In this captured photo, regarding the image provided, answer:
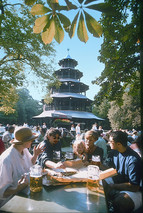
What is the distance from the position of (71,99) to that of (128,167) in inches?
1123

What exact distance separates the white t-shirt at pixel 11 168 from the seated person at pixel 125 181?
133 centimetres

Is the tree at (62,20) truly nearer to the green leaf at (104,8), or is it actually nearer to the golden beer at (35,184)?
the green leaf at (104,8)

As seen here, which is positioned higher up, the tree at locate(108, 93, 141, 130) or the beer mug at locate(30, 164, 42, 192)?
the tree at locate(108, 93, 141, 130)

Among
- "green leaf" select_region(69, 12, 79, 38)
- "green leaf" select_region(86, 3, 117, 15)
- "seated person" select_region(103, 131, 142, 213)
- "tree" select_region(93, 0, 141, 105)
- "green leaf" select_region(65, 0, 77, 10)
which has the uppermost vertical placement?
"tree" select_region(93, 0, 141, 105)

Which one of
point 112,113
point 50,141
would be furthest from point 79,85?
A: point 50,141

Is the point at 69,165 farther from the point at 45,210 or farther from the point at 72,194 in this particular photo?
the point at 45,210

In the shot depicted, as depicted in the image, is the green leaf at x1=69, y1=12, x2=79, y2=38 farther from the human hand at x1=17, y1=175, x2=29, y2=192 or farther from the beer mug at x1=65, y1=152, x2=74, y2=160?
the beer mug at x1=65, y1=152, x2=74, y2=160

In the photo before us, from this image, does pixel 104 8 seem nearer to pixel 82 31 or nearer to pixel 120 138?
pixel 82 31

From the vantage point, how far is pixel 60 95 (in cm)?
A: 3019

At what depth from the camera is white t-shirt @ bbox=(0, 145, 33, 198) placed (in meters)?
1.65

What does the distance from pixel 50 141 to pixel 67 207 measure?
72.1 inches

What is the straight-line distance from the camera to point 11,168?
181 cm

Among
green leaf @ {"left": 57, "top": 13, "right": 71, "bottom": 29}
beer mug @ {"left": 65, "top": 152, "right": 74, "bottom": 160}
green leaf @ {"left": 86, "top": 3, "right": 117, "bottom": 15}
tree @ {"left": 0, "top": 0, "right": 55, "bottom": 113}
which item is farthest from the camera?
tree @ {"left": 0, "top": 0, "right": 55, "bottom": 113}

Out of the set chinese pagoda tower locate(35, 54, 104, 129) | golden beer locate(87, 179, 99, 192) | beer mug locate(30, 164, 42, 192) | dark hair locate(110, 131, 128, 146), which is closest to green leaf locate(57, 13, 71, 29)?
beer mug locate(30, 164, 42, 192)
